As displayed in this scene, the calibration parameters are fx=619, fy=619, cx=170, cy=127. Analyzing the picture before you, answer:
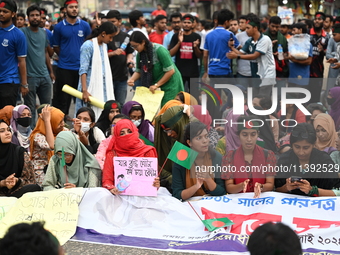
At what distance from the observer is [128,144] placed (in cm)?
580

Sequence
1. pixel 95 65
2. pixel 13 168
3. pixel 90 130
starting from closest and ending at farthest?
1. pixel 13 168
2. pixel 90 130
3. pixel 95 65

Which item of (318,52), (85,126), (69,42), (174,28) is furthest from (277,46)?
(85,126)

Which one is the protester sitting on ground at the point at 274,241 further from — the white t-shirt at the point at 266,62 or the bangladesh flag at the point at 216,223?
the white t-shirt at the point at 266,62

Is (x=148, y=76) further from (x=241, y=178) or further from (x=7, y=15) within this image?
(x=241, y=178)

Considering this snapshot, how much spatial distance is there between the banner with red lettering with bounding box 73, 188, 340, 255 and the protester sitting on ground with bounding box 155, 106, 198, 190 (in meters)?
0.80

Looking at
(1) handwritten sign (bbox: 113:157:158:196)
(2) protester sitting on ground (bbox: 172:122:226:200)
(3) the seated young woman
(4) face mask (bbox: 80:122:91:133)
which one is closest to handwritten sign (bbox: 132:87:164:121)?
(4) face mask (bbox: 80:122:91:133)

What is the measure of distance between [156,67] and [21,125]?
6.78 ft

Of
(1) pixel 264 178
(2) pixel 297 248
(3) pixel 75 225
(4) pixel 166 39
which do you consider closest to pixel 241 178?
(1) pixel 264 178

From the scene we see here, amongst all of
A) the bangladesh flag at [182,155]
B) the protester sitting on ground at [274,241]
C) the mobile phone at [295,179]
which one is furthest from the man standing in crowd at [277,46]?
the protester sitting on ground at [274,241]

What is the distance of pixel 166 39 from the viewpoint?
11445mm

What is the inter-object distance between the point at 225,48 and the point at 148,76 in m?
2.06

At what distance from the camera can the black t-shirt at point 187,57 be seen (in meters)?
10.5

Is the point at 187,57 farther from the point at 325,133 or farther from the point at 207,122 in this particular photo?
the point at 325,133

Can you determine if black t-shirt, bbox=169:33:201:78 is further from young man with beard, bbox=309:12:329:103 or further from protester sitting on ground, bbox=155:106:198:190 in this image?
protester sitting on ground, bbox=155:106:198:190
